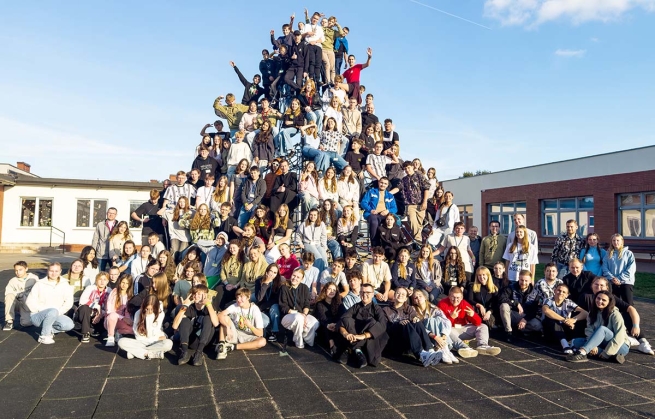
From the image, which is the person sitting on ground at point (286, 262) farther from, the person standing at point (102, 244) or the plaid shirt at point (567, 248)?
the plaid shirt at point (567, 248)

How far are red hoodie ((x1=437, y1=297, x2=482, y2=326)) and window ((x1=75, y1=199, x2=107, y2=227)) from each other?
2105 centimetres

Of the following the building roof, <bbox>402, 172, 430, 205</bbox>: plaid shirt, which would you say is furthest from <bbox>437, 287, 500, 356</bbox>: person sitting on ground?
the building roof

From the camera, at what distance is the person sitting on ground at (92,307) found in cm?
645

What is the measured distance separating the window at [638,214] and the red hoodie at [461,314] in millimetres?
18982

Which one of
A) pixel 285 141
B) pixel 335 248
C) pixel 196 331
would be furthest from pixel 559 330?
pixel 285 141

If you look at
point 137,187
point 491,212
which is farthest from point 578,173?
point 137,187

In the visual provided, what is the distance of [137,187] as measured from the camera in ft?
78.5

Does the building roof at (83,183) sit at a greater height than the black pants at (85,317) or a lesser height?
greater

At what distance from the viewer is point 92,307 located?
671 centimetres

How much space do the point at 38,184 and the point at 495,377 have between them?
23.8m

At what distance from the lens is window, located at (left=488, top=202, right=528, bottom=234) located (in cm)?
2896

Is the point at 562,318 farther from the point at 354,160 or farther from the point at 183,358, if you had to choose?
the point at 354,160

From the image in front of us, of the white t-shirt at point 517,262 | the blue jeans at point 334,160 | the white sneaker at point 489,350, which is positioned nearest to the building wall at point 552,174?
the blue jeans at point 334,160

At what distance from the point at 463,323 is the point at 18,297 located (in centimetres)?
644
